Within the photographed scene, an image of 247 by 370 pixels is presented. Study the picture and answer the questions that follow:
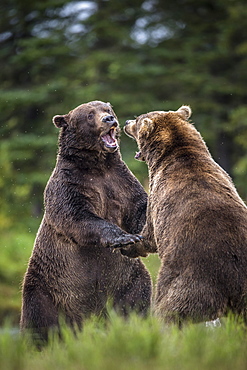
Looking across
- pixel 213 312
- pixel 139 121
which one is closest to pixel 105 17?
pixel 139 121

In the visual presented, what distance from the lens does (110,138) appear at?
6652mm

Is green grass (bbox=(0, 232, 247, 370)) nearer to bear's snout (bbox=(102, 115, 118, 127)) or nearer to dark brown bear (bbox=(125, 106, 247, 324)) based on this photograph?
Result: dark brown bear (bbox=(125, 106, 247, 324))

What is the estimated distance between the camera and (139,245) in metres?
6.20

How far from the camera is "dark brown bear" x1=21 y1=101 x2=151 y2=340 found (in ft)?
20.8

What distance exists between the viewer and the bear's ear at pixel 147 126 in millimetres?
6312

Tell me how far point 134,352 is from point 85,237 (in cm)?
238

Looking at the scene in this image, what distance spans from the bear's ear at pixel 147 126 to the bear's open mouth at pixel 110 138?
34 centimetres

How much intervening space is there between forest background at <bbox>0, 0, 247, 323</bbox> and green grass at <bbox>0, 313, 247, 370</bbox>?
14.9 meters

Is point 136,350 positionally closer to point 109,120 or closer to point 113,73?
point 109,120

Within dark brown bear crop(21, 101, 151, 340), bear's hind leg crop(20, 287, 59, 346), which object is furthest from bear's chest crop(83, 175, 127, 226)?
bear's hind leg crop(20, 287, 59, 346)

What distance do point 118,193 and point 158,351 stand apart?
274cm

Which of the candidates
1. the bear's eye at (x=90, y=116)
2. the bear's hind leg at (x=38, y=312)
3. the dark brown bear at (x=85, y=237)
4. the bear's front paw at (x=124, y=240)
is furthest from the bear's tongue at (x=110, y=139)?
the bear's hind leg at (x=38, y=312)

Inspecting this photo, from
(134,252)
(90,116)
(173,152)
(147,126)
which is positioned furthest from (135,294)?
(90,116)

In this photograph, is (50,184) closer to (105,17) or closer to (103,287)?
(103,287)
